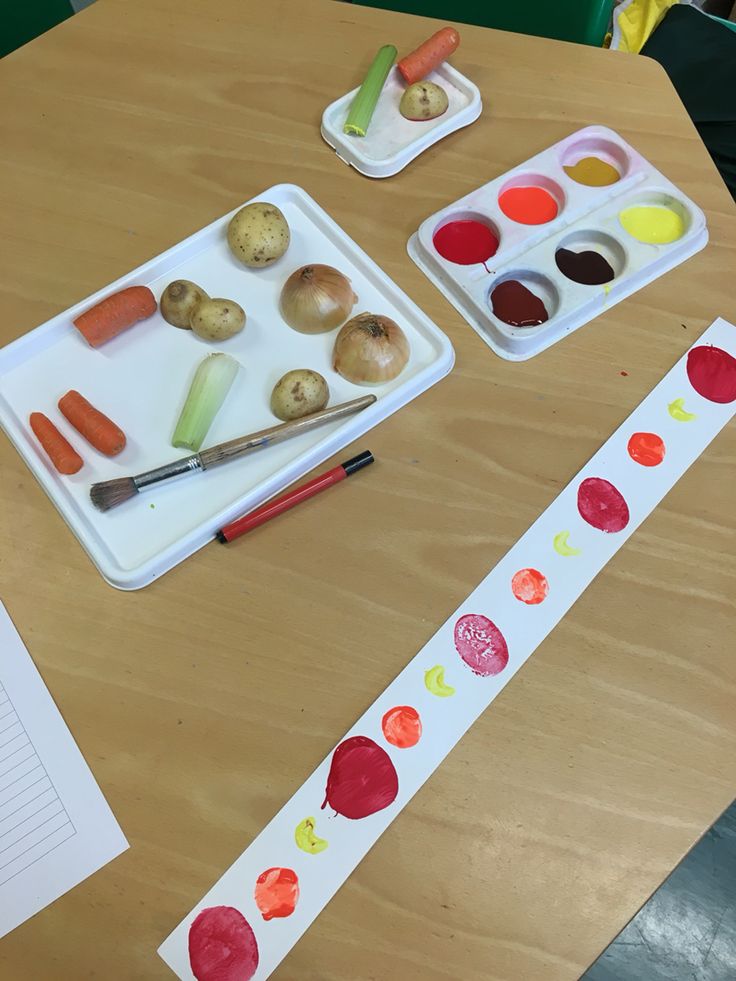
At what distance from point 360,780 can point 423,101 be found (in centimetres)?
76

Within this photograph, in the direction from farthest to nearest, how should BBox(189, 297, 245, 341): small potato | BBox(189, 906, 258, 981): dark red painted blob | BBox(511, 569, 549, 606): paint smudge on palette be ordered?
BBox(189, 297, 245, 341): small potato
BBox(511, 569, 549, 606): paint smudge on palette
BBox(189, 906, 258, 981): dark red painted blob

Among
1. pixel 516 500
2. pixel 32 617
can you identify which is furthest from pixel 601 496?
pixel 32 617

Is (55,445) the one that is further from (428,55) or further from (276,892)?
(428,55)

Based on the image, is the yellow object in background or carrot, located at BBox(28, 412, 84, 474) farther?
the yellow object in background

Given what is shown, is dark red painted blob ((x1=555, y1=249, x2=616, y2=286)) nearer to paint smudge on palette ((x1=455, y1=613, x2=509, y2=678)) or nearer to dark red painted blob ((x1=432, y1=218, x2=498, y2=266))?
dark red painted blob ((x1=432, y1=218, x2=498, y2=266))

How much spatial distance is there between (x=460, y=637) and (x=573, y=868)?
19 cm

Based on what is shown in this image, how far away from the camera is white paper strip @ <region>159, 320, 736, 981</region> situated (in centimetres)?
57

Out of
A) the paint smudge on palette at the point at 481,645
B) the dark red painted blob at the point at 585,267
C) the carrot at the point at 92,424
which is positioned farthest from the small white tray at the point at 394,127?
the paint smudge on palette at the point at 481,645

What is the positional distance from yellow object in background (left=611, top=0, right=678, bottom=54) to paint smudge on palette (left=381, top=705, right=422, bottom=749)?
51.4 inches

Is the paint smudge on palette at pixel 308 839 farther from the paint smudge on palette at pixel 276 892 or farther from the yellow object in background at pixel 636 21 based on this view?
the yellow object in background at pixel 636 21

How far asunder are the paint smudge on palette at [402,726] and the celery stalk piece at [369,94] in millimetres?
663

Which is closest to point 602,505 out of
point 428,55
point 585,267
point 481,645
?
point 481,645

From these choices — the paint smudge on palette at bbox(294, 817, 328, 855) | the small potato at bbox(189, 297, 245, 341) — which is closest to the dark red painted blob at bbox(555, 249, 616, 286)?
the small potato at bbox(189, 297, 245, 341)

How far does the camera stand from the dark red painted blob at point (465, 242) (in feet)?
2.76
